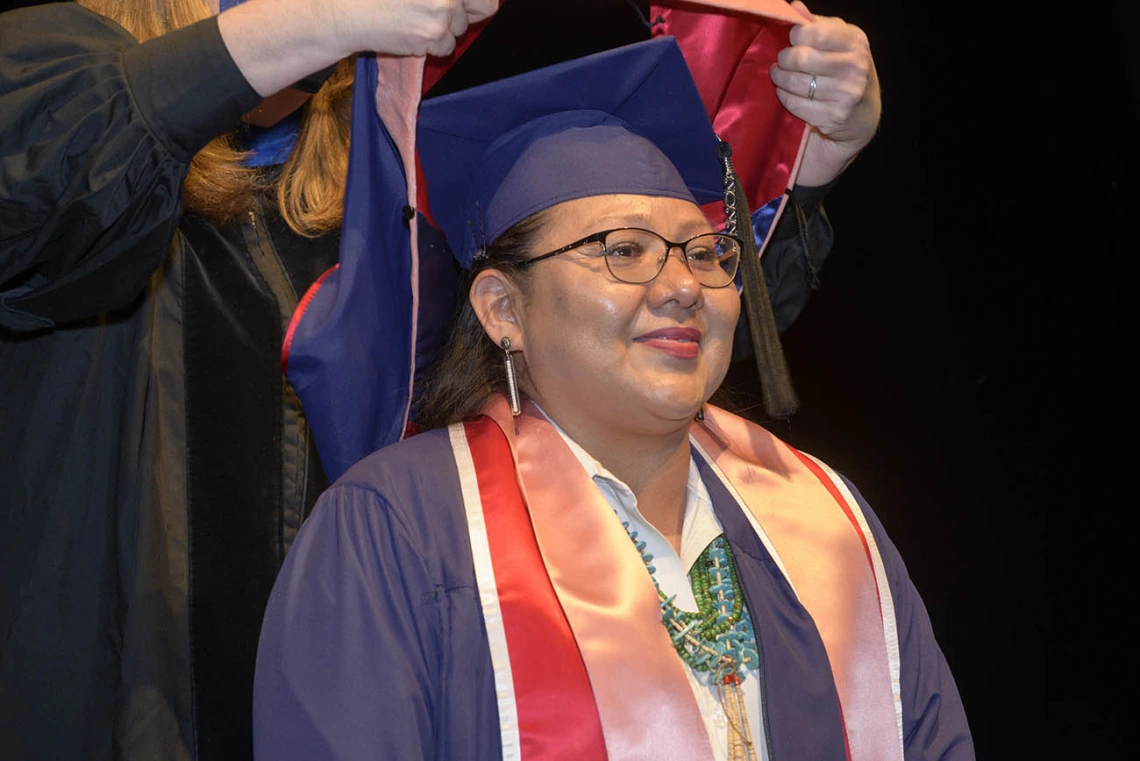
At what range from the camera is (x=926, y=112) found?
2.55m

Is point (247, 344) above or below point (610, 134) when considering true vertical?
below

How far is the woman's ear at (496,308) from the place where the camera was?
64.2 inches

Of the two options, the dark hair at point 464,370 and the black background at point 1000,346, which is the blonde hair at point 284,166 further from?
the black background at point 1000,346

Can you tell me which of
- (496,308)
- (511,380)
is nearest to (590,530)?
(511,380)

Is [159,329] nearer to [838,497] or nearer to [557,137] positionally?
[557,137]

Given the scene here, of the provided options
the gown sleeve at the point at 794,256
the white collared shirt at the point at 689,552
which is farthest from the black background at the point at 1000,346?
the white collared shirt at the point at 689,552

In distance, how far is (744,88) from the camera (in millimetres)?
1822

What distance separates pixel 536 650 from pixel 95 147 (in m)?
0.73

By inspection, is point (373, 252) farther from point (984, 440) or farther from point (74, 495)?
point (984, 440)

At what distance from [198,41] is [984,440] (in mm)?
1827

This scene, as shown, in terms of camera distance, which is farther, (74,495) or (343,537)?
(74,495)

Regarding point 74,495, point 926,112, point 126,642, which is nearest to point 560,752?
point 126,642

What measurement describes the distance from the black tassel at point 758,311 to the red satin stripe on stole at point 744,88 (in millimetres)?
118

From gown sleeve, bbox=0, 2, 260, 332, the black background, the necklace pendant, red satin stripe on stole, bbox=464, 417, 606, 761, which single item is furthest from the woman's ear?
the black background
